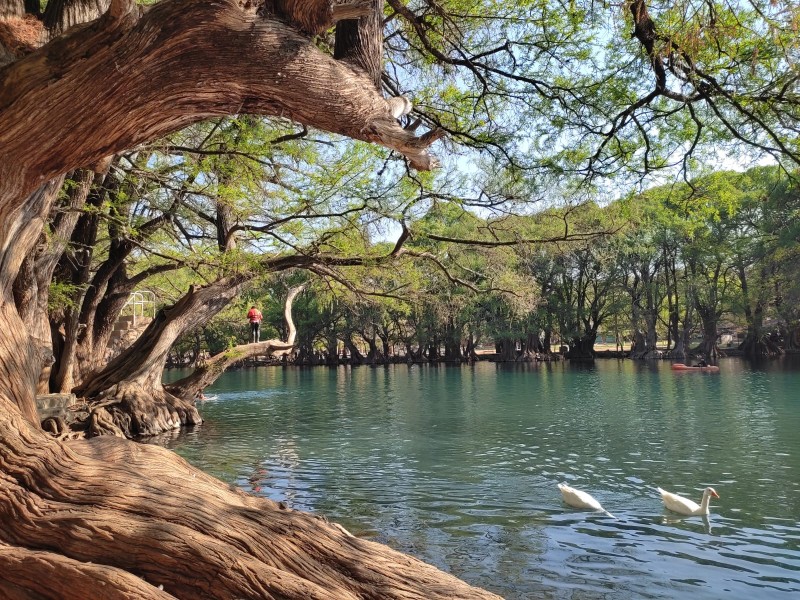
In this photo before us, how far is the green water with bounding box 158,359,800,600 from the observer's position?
762 cm

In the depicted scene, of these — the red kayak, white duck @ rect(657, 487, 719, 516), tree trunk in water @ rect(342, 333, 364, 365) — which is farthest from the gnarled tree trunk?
tree trunk in water @ rect(342, 333, 364, 365)

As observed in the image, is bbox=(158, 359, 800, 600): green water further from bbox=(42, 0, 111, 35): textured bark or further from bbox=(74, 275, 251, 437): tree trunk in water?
bbox=(42, 0, 111, 35): textured bark

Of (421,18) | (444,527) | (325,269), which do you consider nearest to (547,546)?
(444,527)

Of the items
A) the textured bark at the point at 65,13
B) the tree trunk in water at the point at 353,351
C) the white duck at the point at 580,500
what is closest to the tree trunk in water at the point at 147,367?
the white duck at the point at 580,500

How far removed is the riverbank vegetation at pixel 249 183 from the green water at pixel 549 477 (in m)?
3.75

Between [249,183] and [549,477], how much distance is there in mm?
7618

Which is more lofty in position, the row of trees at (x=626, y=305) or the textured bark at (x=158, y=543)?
the row of trees at (x=626, y=305)

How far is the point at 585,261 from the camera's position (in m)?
54.1

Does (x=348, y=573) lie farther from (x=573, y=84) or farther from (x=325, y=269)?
(x=325, y=269)

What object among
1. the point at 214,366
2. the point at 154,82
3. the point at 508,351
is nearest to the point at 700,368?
the point at 508,351

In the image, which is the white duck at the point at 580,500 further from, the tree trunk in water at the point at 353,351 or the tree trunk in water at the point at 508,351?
the tree trunk in water at the point at 353,351

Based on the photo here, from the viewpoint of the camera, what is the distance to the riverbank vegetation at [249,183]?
3.21 m

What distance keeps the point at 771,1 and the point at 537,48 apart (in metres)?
→ 3.28

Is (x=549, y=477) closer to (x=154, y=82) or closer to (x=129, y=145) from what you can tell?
(x=129, y=145)
